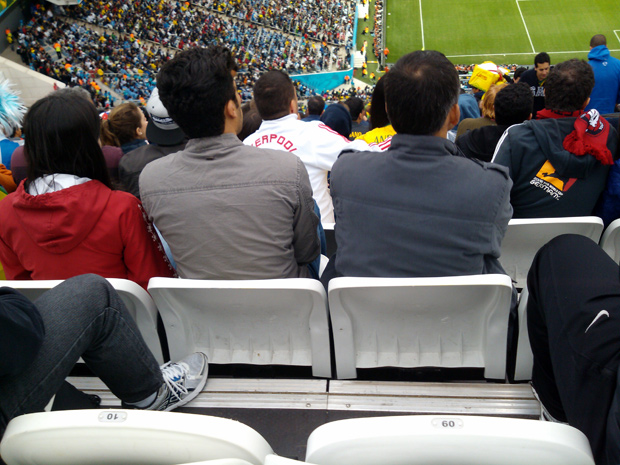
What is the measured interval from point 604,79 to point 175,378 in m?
5.94

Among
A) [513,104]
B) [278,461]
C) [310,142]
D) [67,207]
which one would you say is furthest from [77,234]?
[513,104]

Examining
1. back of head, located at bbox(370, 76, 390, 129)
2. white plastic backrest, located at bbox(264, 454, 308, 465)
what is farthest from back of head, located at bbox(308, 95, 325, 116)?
white plastic backrest, located at bbox(264, 454, 308, 465)

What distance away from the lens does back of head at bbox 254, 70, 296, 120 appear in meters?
2.81

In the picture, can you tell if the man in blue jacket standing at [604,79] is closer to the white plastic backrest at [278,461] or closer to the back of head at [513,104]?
the back of head at [513,104]

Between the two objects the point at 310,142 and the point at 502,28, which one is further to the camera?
the point at 502,28

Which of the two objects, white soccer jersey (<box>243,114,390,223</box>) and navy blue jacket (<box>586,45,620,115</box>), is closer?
white soccer jersey (<box>243,114,390,223</box>)

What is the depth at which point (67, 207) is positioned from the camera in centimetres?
170

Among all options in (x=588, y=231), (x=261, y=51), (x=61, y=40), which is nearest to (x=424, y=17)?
(x=261, y=51)

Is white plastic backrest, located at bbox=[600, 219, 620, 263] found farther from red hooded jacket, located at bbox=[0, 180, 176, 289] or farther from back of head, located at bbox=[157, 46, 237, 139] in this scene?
red hooded jacket, located at bbox=[0, 180, 176, 289]

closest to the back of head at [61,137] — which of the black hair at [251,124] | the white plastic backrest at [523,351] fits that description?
the white plastic backrest at [523,351]

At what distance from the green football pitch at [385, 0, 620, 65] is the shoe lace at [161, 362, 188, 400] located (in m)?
21.5

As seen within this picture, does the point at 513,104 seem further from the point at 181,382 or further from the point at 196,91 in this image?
the point at 181,382

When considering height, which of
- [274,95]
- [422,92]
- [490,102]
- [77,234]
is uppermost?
[422,92]

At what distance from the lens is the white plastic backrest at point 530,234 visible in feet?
6.21
